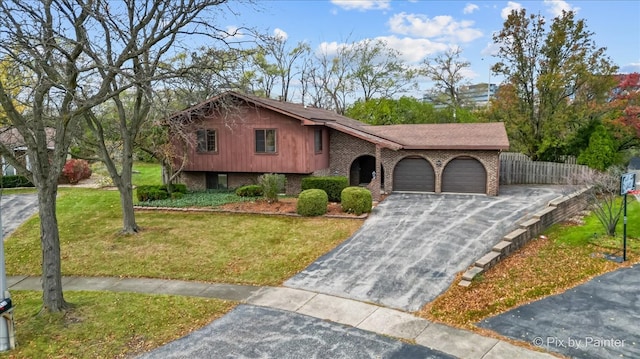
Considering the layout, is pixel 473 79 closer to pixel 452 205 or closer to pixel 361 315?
pixel 452 205

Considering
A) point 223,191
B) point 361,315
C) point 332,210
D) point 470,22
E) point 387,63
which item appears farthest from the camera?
point 387,63

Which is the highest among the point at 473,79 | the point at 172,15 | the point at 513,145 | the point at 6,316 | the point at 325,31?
the point at 325,31

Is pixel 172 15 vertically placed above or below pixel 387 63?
below

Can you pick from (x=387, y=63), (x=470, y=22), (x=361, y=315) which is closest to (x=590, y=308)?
(x=361, y=315)

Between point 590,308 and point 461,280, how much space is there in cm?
276

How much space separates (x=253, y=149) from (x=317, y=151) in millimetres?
3318

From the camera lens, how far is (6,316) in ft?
25.2

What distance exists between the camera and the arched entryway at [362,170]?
2391cm

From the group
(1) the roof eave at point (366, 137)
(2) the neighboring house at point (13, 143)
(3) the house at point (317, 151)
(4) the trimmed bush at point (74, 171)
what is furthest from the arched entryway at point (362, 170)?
(4) the trimmed bush at point (74, 171)

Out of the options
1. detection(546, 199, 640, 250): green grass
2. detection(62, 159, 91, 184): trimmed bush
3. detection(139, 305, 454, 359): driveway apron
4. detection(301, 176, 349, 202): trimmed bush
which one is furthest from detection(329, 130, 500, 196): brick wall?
detection(62, 159, 91, 184): trimmed bush

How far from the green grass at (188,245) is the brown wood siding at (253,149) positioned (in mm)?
4430

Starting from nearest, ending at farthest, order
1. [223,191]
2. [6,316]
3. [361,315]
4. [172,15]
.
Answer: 1. [6,316]
2. [361,315]
3. [172,15]
4. [223,191]

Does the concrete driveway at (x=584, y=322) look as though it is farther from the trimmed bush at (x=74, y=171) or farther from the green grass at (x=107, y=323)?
the trimmed bush at (x=74, y=171)

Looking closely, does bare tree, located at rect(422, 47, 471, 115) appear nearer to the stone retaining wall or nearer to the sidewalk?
the stone retaining wall
